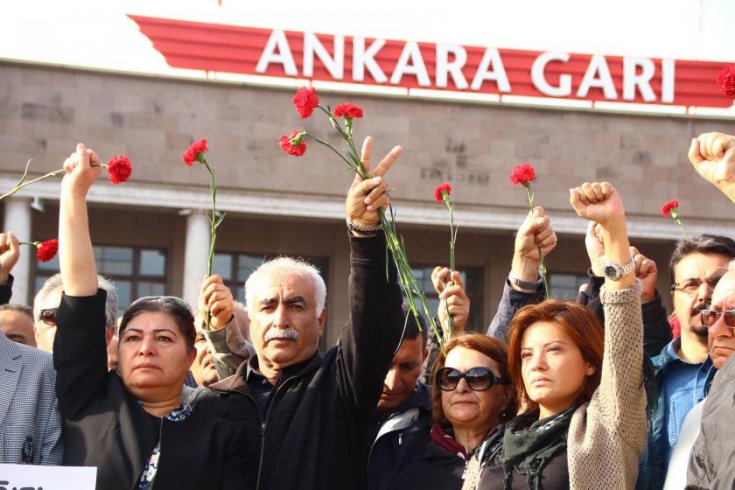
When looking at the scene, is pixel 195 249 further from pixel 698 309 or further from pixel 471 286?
pixel 698 309

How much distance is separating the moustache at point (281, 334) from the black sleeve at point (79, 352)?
2.03 ft

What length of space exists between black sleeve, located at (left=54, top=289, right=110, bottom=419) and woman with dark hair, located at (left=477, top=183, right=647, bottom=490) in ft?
4.89

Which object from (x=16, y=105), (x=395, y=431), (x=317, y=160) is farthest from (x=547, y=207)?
(x=395, y=431)

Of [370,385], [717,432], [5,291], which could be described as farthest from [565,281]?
[717,432]

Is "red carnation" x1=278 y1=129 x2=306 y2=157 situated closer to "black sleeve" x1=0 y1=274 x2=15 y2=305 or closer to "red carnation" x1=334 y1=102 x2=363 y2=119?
"red carnation" x1=334 y1=102 x2=363 y2=119

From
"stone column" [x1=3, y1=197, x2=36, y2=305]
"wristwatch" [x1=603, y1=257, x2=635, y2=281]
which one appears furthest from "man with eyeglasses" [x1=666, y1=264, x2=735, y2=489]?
"stone column" [x1=3, y1=197, x2=36, y2=305]

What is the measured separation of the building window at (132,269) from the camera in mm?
23891

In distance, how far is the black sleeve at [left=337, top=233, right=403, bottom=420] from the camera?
405cm

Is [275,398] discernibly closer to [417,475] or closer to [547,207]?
[417,475]

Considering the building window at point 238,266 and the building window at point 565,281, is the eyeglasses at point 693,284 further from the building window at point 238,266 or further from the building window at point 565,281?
the building window at point 565,281

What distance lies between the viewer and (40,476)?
402 cm

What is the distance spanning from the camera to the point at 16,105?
21859 millimetres

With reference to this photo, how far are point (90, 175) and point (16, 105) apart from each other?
61.2 ft

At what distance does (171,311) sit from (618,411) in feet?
5.70
